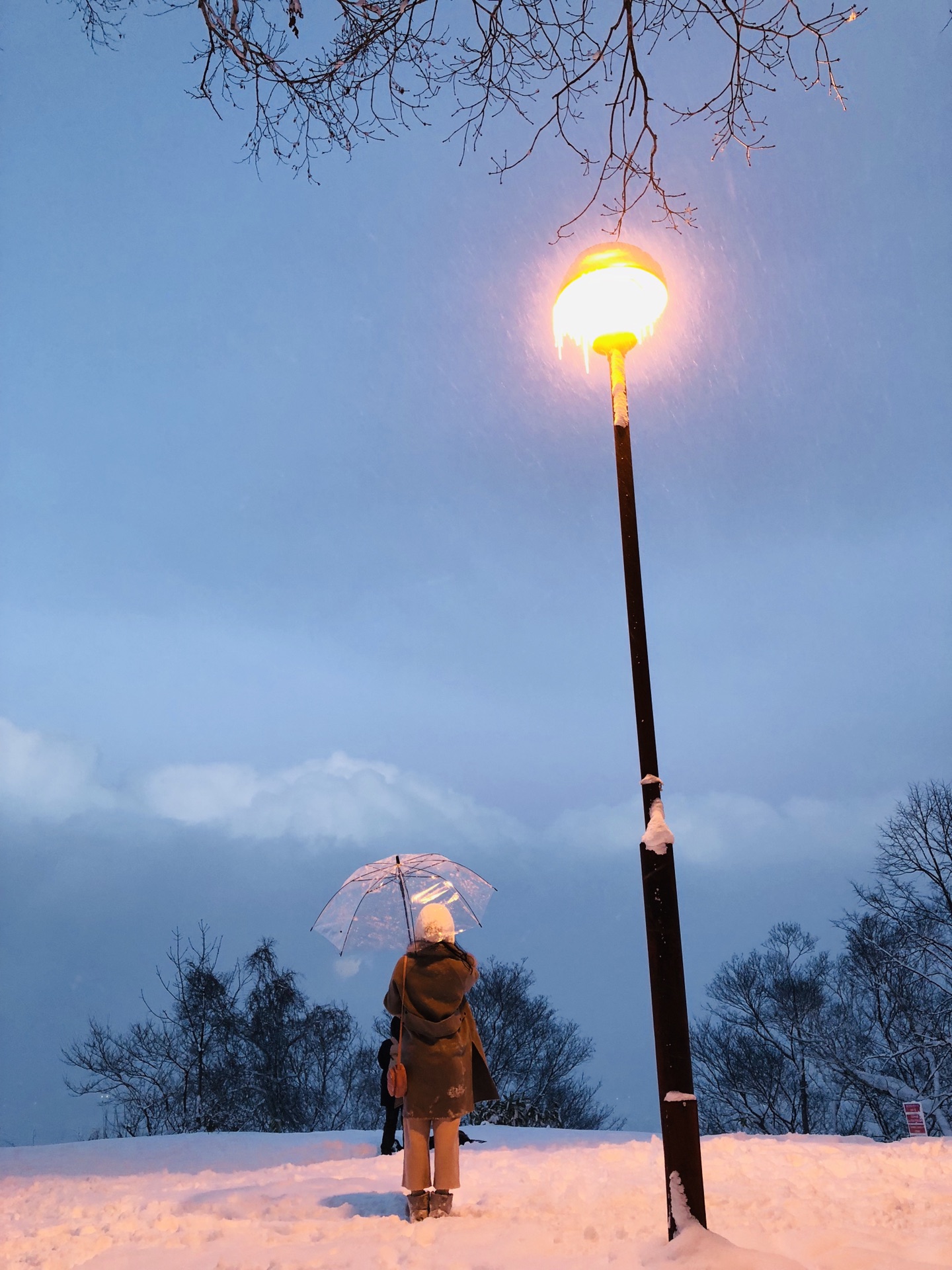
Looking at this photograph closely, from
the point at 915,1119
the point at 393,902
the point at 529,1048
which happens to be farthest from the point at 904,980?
the point at 393,902

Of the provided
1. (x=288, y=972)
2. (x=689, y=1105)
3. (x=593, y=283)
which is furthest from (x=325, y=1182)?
(x=288, y=972)

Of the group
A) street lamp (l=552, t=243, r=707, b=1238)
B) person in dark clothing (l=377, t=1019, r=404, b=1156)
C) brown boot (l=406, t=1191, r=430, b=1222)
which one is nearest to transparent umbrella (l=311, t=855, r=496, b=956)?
person in dark clothing (l=377, t=1019, r=404, b=1156)

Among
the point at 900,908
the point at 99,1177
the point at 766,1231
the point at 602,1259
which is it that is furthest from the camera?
the point at 900,908

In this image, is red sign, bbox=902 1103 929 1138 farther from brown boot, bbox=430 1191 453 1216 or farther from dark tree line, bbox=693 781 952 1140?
dark tree line, bbox=693 781 952 1140

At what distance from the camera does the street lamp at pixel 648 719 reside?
3.89m

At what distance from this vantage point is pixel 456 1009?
18.8 feet

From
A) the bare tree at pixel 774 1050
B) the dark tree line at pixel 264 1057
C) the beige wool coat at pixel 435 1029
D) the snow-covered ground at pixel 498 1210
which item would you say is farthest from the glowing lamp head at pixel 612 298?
the bare tree at pixel 774 1050

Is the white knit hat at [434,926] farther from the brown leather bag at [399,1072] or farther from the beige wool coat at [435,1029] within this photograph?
the brown leather bag at [399,1072]

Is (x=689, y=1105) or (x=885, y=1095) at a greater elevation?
(x=689, y=1105)

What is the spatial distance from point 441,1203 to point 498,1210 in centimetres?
35

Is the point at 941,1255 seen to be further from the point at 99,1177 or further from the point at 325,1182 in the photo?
the point at 99,1177

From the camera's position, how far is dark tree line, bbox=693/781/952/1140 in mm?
23812

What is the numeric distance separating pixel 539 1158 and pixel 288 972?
26170 millimetres

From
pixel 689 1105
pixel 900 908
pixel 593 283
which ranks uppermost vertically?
pixel 593 283
